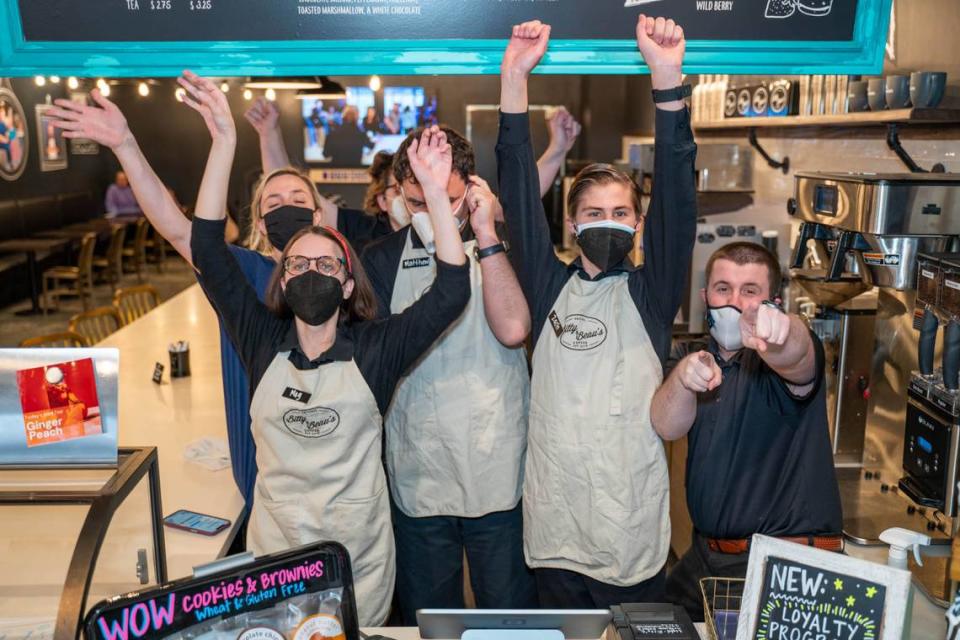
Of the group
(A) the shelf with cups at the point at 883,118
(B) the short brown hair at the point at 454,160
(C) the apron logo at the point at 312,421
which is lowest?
(C) the apron logo at the point at 312,421

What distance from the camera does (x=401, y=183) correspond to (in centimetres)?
232

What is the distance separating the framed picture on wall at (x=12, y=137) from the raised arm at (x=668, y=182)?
10.2 meters

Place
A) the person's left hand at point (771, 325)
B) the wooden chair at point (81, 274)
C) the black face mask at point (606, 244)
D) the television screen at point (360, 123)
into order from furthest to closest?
the television screen at point (360, 123) < the wooden chair at point (81, 274) < the black face mask at point (606, 244) < the person's left hand at point (771, 325)

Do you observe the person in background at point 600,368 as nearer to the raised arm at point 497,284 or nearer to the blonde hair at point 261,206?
the raised arm at point 497,284

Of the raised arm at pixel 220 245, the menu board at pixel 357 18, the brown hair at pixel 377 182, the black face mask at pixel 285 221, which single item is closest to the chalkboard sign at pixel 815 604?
the menu board at pixel 357 18

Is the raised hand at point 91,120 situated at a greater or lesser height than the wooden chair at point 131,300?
greater

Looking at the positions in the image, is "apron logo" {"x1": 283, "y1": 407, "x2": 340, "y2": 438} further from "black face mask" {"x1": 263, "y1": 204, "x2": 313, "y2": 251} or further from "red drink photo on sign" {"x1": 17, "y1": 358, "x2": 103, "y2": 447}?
"black face mask" {"x1": 263, "y1": 204, "x2": 313, "y2": 251}

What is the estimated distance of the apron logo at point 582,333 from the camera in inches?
79.8

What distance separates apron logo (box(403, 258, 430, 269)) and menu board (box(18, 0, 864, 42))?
0.71 m

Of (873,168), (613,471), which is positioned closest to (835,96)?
(873,168)

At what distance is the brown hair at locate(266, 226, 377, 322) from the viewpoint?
205cm

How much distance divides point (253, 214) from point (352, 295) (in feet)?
2.99

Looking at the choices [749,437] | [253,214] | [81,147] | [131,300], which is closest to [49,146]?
[81,147]

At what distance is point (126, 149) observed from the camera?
6.30 feet
